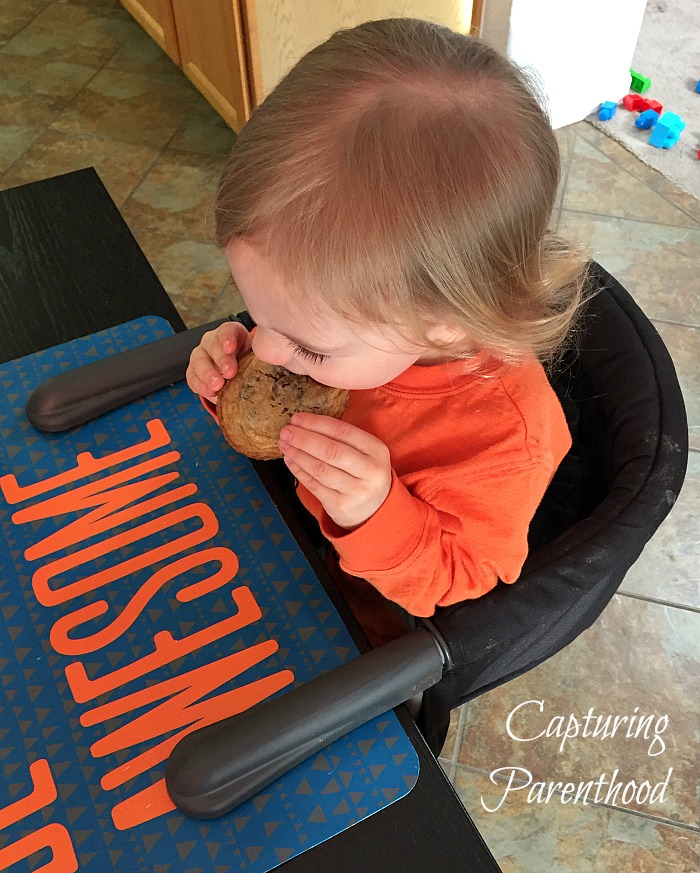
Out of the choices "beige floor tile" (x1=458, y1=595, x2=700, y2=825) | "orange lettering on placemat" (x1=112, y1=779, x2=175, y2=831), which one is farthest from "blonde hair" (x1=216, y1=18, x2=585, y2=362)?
"beige floor tile" (x1=458, y1=595, x2=700, y2=825)

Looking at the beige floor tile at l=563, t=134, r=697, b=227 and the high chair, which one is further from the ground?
the high chair

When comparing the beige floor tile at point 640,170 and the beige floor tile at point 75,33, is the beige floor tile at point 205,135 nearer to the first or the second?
the beige floor tile at point 75,33

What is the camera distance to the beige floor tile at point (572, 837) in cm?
112

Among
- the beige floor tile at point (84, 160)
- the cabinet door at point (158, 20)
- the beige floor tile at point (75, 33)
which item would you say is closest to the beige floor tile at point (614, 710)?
the beige floor tile at point (84, 160)

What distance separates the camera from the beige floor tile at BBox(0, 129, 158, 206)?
2158 millimetres

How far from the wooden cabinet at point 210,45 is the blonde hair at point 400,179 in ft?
4.79

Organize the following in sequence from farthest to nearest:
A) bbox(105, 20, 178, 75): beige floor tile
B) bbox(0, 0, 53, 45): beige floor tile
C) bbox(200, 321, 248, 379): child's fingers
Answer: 1. bbox(0, 0, 53, 45): beige floor tile
2. bbox(105, 20, 178, 75): beige floor tile
3. bbox(200, 321, 248, 379): child's fingers

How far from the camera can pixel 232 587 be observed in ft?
2.29

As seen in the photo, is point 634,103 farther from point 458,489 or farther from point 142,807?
point 142,807

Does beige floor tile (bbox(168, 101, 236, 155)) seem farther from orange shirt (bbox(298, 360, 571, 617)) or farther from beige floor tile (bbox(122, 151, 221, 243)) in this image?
orange shirt (bbox(298, 360, 571, 617))

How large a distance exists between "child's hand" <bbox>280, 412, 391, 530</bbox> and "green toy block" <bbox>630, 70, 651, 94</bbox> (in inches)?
82.2

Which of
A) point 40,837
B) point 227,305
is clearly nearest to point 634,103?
point 227,305

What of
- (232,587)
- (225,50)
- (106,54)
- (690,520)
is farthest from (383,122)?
(106,54)

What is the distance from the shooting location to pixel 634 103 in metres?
2.26
